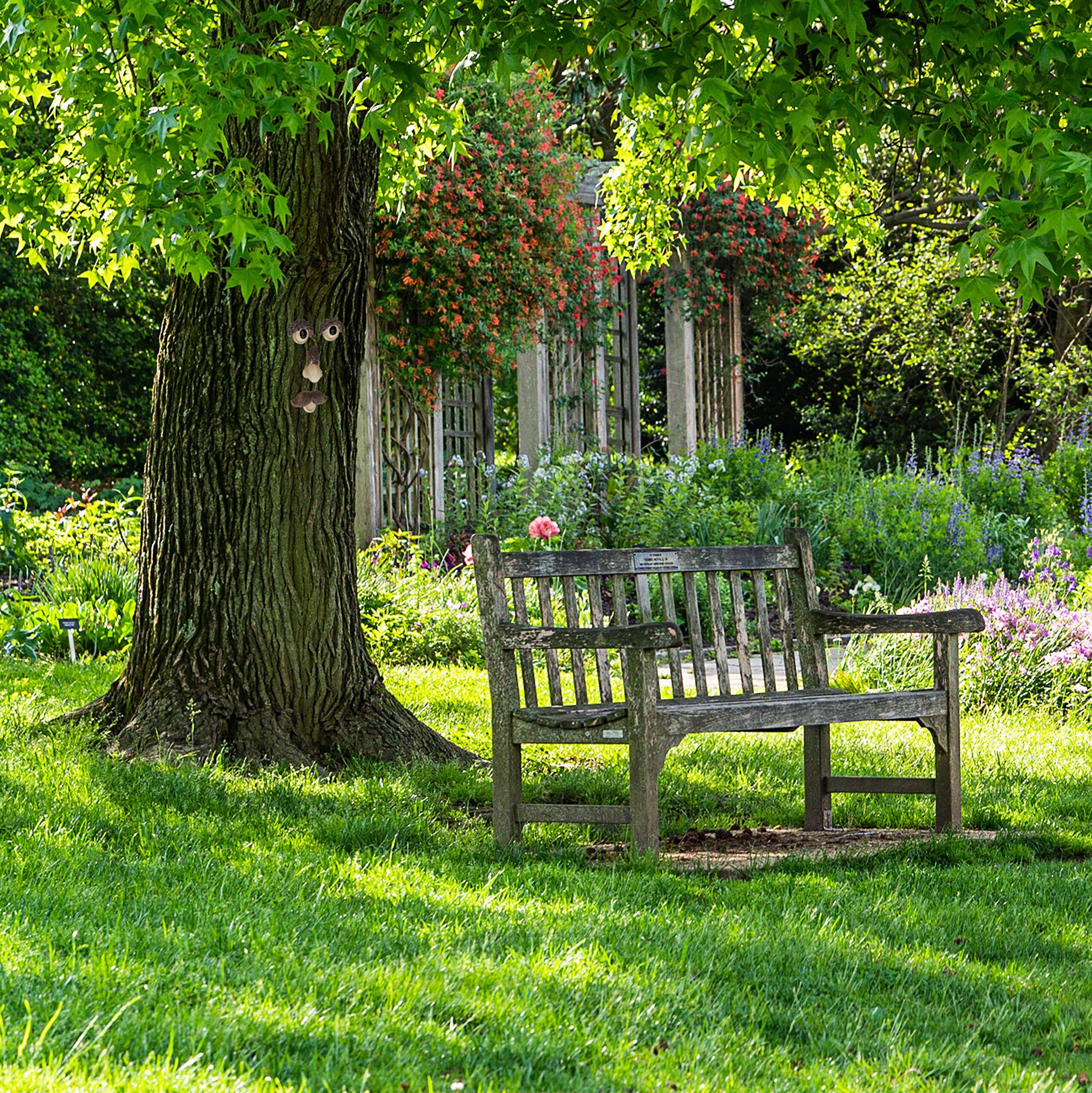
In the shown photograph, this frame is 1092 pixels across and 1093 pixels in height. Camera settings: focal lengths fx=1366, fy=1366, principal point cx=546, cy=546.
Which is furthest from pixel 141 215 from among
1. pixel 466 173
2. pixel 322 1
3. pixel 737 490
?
pixel 737 490

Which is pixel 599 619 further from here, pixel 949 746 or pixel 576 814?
pixel 949 746

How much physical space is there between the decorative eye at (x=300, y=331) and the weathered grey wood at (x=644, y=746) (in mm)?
1932

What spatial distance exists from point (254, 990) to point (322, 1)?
3727 millimetres

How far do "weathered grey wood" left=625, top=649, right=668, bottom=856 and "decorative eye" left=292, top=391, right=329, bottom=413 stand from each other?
5.97 feet

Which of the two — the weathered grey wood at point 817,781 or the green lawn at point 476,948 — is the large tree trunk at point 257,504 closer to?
the green lawn at point 476,948

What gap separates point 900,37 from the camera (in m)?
3.95

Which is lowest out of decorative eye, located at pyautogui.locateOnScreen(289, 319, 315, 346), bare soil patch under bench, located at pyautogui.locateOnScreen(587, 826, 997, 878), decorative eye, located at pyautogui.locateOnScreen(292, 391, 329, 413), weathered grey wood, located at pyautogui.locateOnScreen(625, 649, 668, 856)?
bare soil patch under bench, located at pyautogui.locateOnScreen(587, 826, 997, 878)

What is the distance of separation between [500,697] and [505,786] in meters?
0.28

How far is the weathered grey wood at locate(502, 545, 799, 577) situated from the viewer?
4.44m

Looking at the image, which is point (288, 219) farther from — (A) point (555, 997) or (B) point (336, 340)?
(A) point (555, 997)

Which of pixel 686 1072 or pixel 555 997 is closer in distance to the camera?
pixel 686 1072

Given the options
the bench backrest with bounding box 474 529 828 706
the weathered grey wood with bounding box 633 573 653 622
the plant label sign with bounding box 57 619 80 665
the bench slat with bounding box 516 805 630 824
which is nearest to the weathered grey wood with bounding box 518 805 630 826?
the bench slat with bounding box 516 805 630 824

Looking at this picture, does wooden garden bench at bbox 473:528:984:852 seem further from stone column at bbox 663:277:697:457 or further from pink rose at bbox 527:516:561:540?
stone column at bbox 663:277:697:457

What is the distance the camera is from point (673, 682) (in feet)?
15.0
